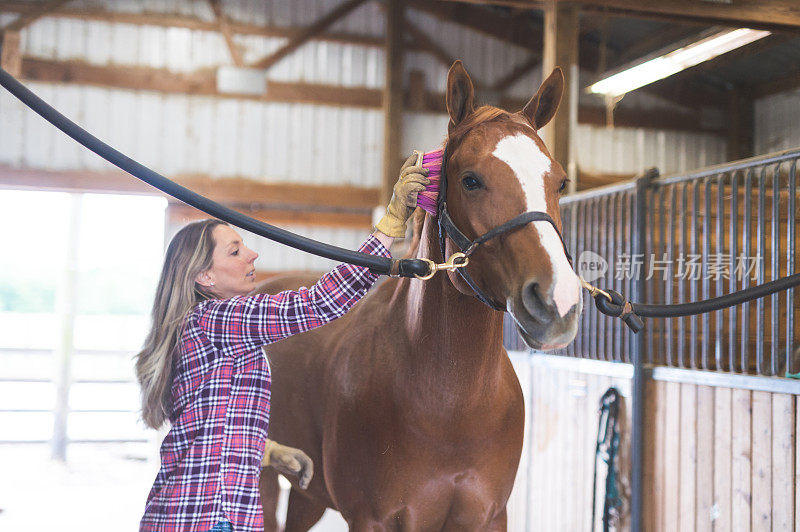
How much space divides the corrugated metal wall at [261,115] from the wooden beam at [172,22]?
6 cm

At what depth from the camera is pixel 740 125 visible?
8828mm

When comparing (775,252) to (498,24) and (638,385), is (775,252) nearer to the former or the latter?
(638,385)

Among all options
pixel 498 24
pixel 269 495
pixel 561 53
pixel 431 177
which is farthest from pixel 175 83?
pixel 431 177

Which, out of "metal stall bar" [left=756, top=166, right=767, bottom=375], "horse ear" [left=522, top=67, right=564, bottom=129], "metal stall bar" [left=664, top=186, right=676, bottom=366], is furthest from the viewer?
"metal stall bar" [left=664, top=186, right=676, bottom=366]

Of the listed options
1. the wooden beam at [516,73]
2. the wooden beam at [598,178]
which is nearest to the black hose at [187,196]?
the wooden beam at [598,178]

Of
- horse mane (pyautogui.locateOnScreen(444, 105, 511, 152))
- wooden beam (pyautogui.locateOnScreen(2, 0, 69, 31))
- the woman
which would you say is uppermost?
wooden beam (pyautogui.locateOnScreen(2, 0, 69, 31))

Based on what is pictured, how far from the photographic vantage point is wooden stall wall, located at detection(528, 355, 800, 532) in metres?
2.54

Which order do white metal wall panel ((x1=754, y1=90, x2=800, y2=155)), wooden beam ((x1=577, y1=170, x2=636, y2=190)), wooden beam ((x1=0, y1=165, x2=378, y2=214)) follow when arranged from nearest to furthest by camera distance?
white metal wall panel ((x1=754, y1=90, x2=800, y2=155)) < wooden beam ((x1=0, y1=165, x2=378, y2=214)) < wooden beam ((x1=577, y1=170, x2=636, y2=190))

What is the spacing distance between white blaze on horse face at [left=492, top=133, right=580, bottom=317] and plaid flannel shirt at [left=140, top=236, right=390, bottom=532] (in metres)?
0.34

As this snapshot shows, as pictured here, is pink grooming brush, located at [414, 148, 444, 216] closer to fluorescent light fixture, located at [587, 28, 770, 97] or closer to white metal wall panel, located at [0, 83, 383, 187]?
fluorescent light fixture, located at [587, 28, 770, 97]

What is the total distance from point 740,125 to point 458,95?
8.46 metres

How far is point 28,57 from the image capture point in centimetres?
777

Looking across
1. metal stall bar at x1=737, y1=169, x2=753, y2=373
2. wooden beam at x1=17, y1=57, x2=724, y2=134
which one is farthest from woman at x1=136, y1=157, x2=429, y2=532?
wooden beam at x1=17, y1=57, x2=724, y2=134

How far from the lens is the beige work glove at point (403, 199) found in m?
1.46
